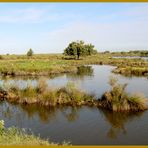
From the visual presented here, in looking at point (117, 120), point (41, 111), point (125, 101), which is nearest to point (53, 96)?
point (41, 111)

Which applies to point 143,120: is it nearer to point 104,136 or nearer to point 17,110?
point 104,136

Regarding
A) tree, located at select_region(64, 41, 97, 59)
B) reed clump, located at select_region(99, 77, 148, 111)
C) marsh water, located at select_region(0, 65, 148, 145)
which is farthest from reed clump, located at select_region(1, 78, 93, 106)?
tree, located at select_region(64, 41, 97, 59)

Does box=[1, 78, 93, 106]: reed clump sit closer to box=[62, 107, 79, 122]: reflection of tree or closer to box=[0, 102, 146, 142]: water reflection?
box=[0, 102, 146, 142]: water reflection

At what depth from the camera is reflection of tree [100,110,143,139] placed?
16.2m

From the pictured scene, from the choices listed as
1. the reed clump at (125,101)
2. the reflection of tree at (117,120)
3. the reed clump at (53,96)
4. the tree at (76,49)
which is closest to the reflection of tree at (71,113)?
the reed clump at (53,96)

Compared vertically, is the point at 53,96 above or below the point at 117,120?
above

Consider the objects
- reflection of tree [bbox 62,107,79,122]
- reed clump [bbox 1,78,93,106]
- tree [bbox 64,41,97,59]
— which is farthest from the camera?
tree [bbox 64,41,97,59]

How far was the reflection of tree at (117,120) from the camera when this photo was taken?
16.2 meters

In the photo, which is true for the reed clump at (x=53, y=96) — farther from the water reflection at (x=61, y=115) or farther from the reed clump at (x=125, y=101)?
the reed clump at (x=125, y=101)

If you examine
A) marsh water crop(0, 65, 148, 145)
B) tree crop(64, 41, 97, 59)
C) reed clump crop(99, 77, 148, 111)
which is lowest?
marsh water crop(0, 65, 148, 145)

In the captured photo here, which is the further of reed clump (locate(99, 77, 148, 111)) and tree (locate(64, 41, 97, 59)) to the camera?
tree (locate(64, 41, 97, 59))

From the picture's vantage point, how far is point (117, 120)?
18281mm

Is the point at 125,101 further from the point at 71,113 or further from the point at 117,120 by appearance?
the point at 71,113

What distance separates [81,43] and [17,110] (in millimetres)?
70711
